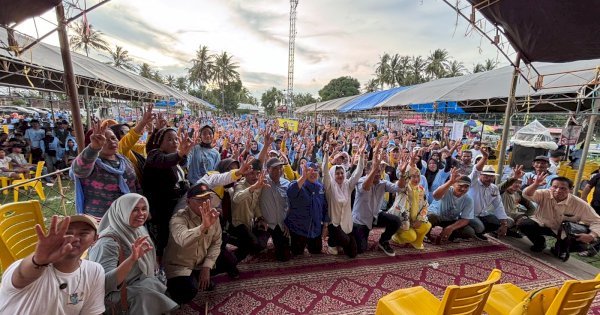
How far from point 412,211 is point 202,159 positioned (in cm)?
330

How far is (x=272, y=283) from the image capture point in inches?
133

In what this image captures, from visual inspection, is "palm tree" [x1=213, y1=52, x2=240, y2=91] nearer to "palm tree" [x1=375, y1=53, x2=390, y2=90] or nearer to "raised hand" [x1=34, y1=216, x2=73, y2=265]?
"palm tree" [x1=375, y1=53, x2=390, y2=90]

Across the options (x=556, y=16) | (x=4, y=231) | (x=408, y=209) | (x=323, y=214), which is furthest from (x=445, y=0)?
(x=4, y=231)

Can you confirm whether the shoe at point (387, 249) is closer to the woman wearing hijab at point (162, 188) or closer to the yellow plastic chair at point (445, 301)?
the yellow plastic chair at point (445, 301)

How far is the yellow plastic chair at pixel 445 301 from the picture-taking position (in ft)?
5.99

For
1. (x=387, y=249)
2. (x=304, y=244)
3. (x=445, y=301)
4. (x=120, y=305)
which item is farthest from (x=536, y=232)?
(x=120, y=305)

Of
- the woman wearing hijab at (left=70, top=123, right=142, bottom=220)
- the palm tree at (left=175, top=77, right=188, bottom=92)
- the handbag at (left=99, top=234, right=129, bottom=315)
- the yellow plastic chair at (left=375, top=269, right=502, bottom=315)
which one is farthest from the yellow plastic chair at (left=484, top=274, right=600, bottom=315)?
the palm tree at (left=175, top=77, right=188, bottom=92)

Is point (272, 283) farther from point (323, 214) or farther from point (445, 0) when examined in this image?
point (445, 0)

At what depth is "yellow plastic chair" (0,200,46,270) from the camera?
2.28m

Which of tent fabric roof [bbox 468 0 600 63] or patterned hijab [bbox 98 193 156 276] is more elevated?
tent fabric roof [bbox 468 0 600 63]

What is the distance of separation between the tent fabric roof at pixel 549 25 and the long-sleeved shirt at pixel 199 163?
434cm

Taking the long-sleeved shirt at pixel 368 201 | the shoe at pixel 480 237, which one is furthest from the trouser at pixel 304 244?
the shoe at pixel 480 237

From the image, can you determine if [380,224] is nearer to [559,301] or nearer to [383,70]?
[559,301]

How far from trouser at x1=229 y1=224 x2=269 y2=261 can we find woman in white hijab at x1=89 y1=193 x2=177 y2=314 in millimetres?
1375
